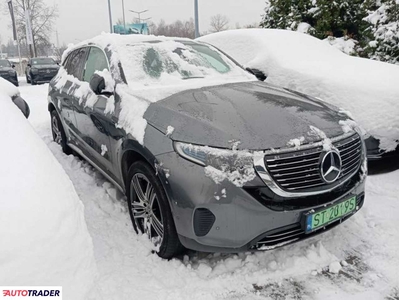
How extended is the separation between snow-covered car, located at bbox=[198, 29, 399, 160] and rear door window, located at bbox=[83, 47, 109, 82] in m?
1.65

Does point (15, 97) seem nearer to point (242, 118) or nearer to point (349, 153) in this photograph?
point (242, 118)

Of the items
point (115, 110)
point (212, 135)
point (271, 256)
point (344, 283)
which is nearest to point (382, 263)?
point (344, 283)

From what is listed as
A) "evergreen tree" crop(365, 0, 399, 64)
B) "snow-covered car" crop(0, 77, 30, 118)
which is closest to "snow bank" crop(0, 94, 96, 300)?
"snow-covered car" crop(0, 77, 30, 118)

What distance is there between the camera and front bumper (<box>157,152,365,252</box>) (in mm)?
2094

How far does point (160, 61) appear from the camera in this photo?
11.1 feet

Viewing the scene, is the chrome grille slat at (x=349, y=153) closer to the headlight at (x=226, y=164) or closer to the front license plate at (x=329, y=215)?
the front license plate at (x=329, y=215)

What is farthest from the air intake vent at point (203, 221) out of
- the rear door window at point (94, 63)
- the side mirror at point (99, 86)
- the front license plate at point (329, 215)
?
the rear door window at point (94, 63)

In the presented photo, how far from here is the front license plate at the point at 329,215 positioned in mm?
2223

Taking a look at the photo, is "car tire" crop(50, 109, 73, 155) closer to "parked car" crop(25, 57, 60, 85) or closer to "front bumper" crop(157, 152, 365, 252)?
"front bumper" crop(157, 152, 365, 252)

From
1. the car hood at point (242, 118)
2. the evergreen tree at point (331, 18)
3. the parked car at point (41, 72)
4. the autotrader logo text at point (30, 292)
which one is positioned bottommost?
the parked car at point (41, 72)

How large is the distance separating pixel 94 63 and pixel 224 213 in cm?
246

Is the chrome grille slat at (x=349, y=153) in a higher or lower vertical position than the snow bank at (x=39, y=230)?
lower

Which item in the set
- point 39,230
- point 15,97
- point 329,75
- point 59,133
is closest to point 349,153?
point 39,230

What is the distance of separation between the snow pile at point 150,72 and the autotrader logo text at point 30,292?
128cm
